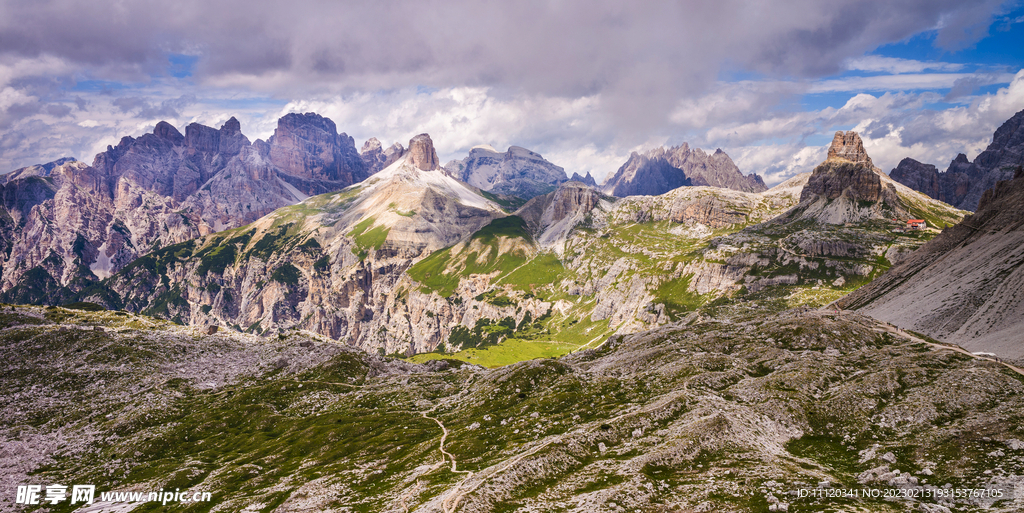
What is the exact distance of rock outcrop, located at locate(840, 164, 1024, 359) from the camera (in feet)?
443

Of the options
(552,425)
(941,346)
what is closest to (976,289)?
(941,346)

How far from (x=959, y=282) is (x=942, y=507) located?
155115 mm

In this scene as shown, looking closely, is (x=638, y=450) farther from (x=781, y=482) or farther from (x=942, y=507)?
(x=942, y=507)

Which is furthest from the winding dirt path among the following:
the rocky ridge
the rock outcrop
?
the rock outcrop

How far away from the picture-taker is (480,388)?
6230 inches

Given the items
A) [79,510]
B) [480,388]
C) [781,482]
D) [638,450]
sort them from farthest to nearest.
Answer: [480,388]
[79,510]
[638,450]
[781,482]

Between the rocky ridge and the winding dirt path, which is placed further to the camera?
the winding dirt path

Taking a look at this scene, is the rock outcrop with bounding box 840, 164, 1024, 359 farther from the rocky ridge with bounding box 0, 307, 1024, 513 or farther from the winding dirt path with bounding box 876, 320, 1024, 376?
the rocky ridge with bounding box 0, 307, 1024, 513

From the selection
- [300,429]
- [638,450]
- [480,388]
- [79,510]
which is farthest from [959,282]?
[79,510]

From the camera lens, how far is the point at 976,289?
154375 millimetres

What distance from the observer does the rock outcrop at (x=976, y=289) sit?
135m

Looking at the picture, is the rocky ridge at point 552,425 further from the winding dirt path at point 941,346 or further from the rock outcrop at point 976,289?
the rock outcrop at point 976,289

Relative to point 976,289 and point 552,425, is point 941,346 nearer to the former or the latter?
point 976,289

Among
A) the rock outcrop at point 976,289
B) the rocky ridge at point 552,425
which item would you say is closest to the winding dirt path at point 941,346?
the rocky ridge at point 552,425
